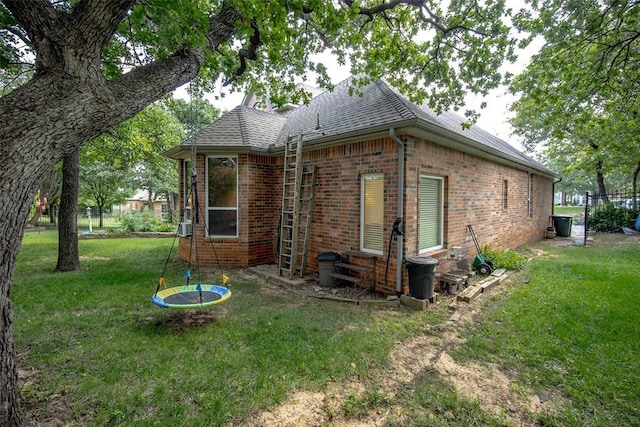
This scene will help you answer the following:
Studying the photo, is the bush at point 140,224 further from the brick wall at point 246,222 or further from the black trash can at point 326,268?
the black trash can at point 326,268

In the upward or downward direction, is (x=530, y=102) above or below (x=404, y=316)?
above

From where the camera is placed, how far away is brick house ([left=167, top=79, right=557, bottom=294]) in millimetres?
5828

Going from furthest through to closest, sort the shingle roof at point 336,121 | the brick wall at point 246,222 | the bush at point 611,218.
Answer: the bush at point 611,218, the brick wall at point 246,222, the shingle roof at point 336,121

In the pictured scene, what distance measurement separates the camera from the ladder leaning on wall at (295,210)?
7.13 metres

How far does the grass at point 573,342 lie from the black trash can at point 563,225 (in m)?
9.15

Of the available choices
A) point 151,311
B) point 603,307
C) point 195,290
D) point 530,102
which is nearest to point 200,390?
point 195,290

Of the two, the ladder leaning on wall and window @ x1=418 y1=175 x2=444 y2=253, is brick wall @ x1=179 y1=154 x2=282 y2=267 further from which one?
window @ x1=418 y1=175 x2=444 y2=253

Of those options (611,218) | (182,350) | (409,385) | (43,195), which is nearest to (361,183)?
(409,385)

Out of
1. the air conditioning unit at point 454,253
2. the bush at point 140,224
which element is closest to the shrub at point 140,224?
the bush at point 140,224

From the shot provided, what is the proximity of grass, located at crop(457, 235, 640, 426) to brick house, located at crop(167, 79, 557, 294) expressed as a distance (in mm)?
1792

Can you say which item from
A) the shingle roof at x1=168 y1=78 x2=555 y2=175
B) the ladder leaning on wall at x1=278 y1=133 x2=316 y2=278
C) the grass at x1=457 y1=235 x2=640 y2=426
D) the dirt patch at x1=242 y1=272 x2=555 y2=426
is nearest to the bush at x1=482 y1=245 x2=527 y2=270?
the grass at x1=457 y1=235 x2=640 y2=426

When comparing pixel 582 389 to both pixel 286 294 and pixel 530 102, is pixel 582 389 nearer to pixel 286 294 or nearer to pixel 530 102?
pixel 286 294

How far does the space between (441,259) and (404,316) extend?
2.26 metres

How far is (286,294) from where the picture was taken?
607 cm
